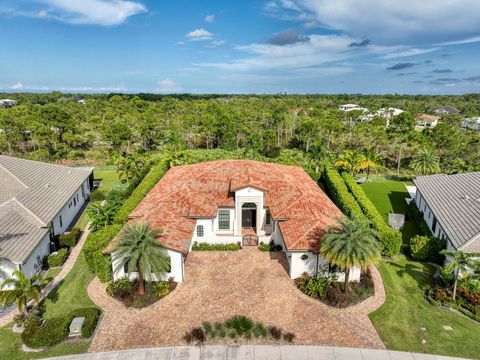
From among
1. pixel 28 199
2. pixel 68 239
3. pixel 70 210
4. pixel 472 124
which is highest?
pixel 472 124

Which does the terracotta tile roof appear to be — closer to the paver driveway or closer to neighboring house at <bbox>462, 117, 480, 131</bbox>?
the paver driveway

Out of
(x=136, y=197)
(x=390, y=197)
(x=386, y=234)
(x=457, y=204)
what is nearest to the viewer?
(x=386, y=234)

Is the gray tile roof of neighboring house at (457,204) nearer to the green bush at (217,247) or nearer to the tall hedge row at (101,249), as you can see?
the green bush at (217,247)

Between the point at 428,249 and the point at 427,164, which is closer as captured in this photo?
the point at 428,249

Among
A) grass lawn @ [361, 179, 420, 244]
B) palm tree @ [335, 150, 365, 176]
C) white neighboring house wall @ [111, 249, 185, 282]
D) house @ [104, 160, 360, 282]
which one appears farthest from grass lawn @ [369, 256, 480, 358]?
palm tree @ [335, 150, 365, 176]

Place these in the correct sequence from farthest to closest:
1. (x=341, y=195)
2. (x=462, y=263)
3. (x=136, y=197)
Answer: (x=341, y=195)
(x=136, y=197)
(x=462, y=263)

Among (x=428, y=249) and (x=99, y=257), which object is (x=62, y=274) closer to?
(x=99, y=257)

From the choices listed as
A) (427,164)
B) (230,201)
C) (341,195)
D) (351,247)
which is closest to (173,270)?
(230,201)
